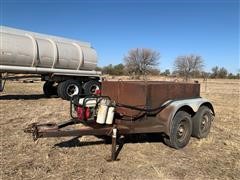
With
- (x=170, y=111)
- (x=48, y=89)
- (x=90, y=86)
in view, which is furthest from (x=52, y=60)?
(x=170, y=111)

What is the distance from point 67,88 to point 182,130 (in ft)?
26.6

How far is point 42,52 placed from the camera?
11922 mm

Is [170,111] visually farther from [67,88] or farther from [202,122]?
[67,88]

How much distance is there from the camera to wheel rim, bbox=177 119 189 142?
559 centimetres

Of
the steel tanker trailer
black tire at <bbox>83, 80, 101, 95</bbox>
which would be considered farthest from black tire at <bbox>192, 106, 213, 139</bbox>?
the steel tanker trailer

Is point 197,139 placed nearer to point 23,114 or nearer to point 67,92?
point 23,114

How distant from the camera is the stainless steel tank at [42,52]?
11.0 m

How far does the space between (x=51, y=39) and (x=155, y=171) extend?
9443mm

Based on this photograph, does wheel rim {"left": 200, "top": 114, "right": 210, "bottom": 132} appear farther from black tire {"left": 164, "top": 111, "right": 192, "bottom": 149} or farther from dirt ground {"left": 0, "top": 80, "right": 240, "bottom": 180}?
black tire {"left": 164, "top": 111, "right": 192, "bottom": 149}

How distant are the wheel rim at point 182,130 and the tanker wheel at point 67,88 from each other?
7.70 m

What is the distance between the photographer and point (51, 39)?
12.5 meters

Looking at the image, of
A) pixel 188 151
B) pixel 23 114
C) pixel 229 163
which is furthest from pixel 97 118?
pixel 23 114

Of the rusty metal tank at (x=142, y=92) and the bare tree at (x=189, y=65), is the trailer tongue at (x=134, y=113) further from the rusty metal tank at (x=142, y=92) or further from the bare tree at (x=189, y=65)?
the bare tree at (x=189, y=65)

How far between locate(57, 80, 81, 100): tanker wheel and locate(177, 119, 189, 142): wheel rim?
770cm
